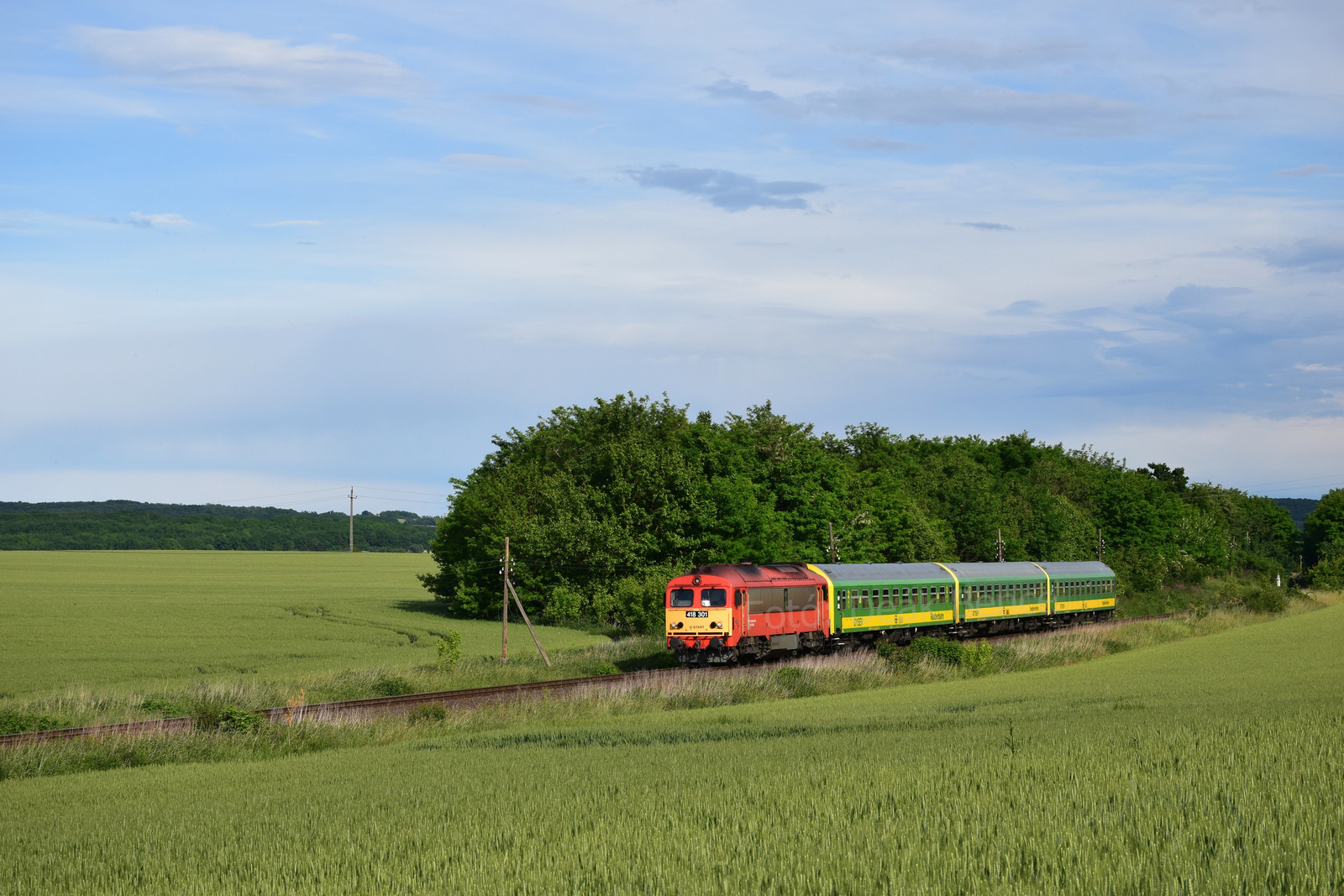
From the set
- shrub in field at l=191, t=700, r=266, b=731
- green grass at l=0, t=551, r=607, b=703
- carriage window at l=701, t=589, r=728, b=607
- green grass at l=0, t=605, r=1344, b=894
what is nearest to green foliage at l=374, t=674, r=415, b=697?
green grass at l=0, t=551, r=607, b=703

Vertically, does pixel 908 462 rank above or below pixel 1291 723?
above

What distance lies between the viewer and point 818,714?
25.1m

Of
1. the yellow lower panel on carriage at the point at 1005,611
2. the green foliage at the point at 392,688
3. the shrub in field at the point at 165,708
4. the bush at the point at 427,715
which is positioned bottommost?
the green foliage at the point at 392,688

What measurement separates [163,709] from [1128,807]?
2453 cm

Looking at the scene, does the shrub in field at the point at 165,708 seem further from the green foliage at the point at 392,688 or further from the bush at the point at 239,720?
the green foliage at the point at 392,688

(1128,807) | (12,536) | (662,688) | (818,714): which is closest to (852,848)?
(1128,807)

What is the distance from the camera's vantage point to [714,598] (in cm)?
3912

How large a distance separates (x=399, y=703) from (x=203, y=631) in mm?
32160

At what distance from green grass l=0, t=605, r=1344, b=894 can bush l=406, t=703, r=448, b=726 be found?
4899mm

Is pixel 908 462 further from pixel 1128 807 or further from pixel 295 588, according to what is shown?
pixel 1128 807

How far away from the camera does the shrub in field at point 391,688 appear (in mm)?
33406

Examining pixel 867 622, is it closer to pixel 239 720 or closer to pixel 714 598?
pixel 714 598

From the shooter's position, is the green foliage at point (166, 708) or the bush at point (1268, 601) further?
the bush at point (1268, 601)

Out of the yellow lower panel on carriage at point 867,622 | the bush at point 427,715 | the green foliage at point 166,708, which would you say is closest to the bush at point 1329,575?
the yellow lower panel on carriage at point 867,622
